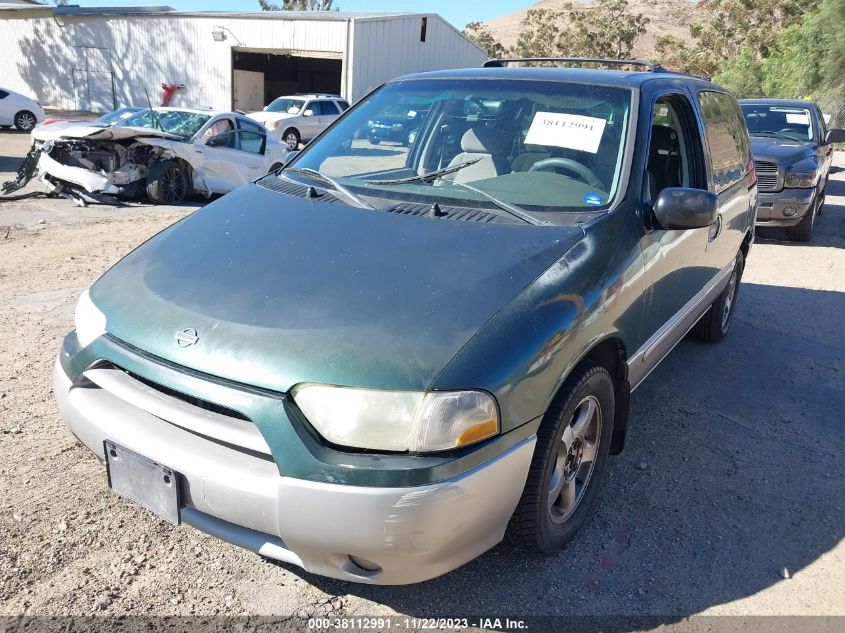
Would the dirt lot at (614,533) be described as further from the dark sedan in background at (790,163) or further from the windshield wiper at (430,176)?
the dark sedan in background at (790,163)

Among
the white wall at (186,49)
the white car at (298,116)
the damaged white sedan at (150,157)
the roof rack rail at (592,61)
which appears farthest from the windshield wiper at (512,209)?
the white wall at (186,49)

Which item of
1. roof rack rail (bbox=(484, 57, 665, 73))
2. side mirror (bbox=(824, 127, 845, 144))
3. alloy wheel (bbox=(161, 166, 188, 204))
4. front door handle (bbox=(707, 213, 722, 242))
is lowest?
alloy wheel (bbox=(161, 166, 188, 204))

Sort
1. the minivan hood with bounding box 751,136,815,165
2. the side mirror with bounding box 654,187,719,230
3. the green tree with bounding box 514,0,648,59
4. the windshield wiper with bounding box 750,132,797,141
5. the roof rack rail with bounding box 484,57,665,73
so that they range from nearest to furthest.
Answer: the side mirror with bounding box 654,187,719,230 < the roof rack rail with bounding box 484,57,665,73 < the minivan hood with bounding box 751,136,815,165 < the windshield wiper with bounding box 750,132,797,141 < the green tree with bounding box 514,0,648,59

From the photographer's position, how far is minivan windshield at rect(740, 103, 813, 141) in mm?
9945

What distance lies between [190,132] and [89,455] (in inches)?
328

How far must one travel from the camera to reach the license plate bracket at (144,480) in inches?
83.5

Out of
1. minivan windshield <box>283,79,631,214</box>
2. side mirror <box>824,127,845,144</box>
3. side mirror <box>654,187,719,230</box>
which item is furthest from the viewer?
side mirror <box>824,127,845,144</box>

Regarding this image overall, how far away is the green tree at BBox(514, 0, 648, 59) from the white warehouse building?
122 feet

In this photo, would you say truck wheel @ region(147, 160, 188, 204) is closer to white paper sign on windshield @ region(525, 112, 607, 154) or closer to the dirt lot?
the dirt lot

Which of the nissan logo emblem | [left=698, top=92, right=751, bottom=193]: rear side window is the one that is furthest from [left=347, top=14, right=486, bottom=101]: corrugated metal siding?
the nissan logo emblem

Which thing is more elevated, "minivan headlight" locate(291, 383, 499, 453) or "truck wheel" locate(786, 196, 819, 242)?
"minivan headlight" locate(291, 383, 499, 453)

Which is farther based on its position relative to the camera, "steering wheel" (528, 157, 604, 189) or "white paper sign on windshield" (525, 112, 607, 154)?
"white paper sign on windshield" (525, 112, 607, 154)

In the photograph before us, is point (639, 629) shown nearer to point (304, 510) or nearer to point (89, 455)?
point (304, 510)

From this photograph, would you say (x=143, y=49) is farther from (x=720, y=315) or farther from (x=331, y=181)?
(x=331, y=181)
